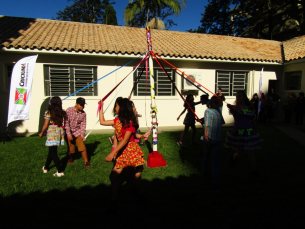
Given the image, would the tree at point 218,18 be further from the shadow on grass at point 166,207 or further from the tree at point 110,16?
the shadow on grass at point 166,207

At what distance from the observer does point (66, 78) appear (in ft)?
31.0

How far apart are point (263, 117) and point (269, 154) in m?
5.91

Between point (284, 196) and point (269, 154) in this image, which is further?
point (269, 154)

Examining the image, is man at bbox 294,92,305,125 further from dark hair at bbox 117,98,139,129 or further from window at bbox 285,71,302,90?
dark hair at bbox 117,98,139,129

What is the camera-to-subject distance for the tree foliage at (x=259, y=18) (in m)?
18.1

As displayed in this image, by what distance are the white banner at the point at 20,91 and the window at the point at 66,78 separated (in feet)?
7.70

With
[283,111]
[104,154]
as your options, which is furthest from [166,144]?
[283,111]

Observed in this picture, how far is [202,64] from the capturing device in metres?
11.0

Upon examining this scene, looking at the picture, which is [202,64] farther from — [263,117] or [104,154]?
[104,154]

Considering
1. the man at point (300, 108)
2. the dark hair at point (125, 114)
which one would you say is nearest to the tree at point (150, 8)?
the man at point (300, 108)

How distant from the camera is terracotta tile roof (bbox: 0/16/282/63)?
8.95 metres

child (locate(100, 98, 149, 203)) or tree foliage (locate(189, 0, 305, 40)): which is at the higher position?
tree foliage (locate(189, 0, 305, 40))

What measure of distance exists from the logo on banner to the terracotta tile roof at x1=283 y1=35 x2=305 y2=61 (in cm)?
1151

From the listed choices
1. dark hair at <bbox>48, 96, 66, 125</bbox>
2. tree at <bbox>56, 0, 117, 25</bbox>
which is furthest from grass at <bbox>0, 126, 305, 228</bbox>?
tree at <bbox>56, 0, 117, 25</bbox>
